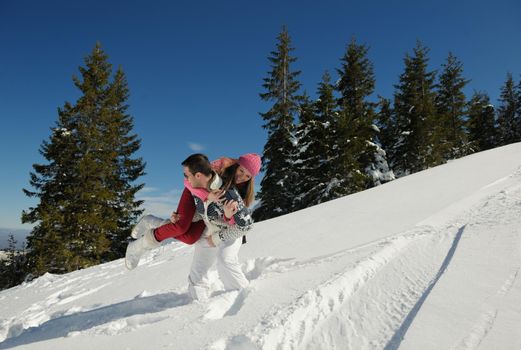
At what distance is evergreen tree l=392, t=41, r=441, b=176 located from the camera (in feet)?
66.1

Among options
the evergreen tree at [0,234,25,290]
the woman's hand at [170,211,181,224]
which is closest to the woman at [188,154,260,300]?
the woman's hand at [170,211,181,224]

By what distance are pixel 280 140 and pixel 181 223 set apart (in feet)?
52.6

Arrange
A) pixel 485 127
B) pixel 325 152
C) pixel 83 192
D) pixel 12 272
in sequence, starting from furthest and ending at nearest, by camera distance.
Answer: pixel 485 127, pixel 12 272, pixel 325 152, pixel 83 192

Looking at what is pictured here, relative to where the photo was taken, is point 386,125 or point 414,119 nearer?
point 414,119

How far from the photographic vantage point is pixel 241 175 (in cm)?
278

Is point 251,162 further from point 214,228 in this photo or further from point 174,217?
point 174,217

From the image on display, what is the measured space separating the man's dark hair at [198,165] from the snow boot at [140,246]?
0.75m

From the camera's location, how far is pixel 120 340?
6.84 feet

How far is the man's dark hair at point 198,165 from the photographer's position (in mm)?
2475

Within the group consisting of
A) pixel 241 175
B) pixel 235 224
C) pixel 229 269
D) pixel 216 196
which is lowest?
pixel 229 269

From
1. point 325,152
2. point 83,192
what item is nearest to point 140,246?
point 83,192

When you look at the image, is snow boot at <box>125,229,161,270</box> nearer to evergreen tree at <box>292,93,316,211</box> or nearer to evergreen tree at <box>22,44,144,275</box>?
evergreen tree at <box>22,44,144,275</box>

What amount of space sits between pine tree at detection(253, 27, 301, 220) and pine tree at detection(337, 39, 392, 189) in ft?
11.2

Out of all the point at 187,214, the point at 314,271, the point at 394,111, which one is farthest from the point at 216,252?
the point at 394,111
